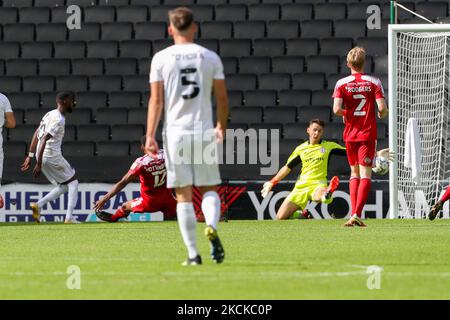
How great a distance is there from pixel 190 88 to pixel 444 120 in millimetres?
10748

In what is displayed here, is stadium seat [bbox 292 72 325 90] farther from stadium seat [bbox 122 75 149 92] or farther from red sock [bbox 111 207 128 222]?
red sock [bbox 111 207 128 222]

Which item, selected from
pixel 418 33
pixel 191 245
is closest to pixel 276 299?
pixel 191 245

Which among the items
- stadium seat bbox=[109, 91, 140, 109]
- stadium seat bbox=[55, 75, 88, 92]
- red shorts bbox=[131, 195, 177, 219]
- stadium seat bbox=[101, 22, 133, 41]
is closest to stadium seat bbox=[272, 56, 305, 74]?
stadium seat bbox=[109, 91, 140, 109]

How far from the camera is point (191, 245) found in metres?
8.07

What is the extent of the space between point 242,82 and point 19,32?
4.46 meters

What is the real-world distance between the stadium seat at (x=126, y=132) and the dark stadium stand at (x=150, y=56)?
0.05 ft

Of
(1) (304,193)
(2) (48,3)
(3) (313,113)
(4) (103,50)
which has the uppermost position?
(2) (48,3)

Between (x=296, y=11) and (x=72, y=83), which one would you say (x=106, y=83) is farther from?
(x=296, y=11)

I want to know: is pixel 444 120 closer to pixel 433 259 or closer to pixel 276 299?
pixel 433 259

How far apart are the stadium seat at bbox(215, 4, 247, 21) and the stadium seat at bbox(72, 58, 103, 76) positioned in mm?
2331

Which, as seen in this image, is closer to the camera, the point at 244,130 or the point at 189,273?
the point at 189,273

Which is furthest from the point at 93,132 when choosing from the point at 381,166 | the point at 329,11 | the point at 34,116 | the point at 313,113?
the point at 381,166

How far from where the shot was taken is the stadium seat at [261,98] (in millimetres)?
20234

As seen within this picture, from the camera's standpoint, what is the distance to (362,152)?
12.7m
